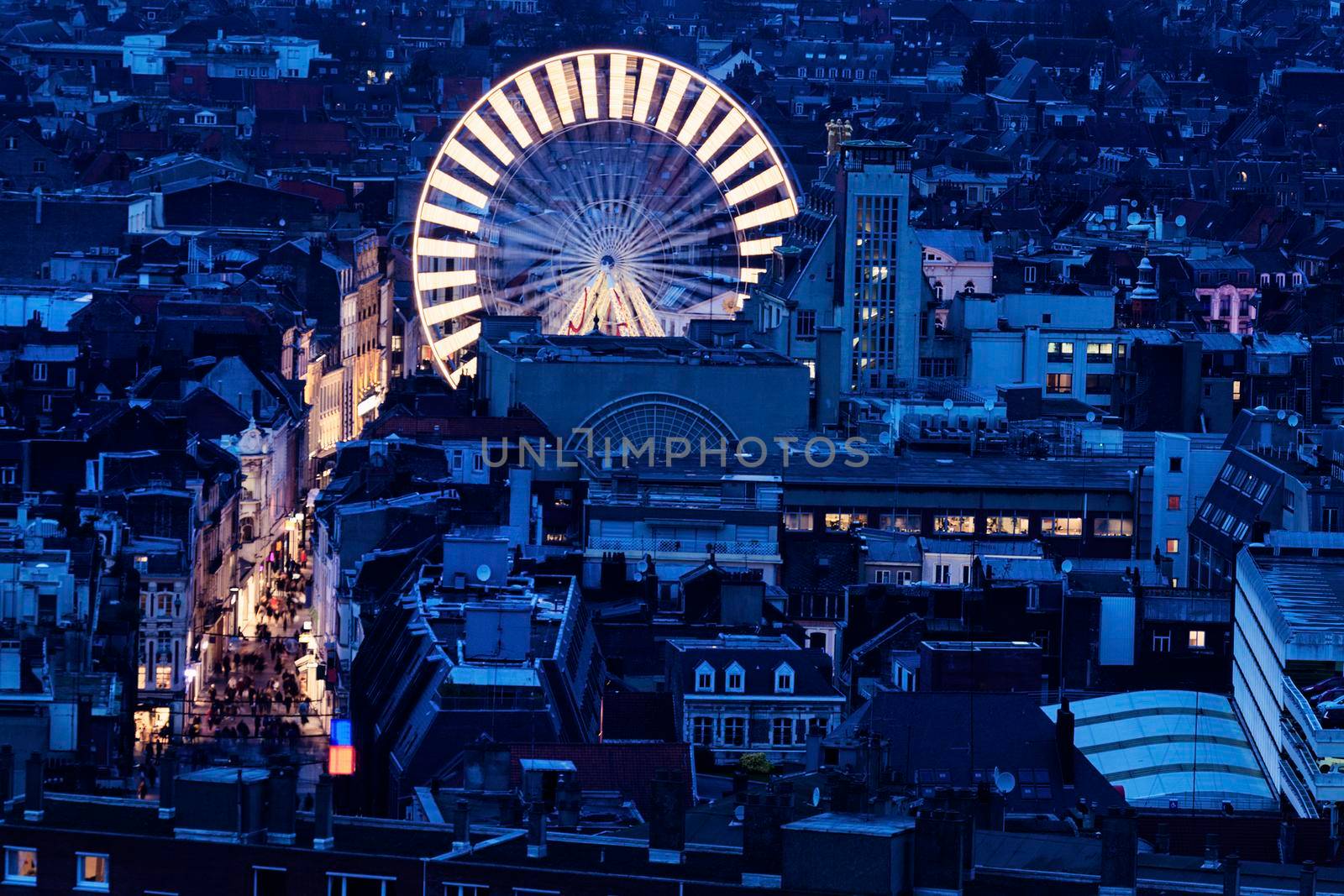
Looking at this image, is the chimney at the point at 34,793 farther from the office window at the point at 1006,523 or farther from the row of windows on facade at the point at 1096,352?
the row of windows on facade at the point at 1096,352

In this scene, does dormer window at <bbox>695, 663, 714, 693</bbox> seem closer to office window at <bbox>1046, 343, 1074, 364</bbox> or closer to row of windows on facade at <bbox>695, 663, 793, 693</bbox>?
row of windows on facade at <bbox>695, 663, 793, 693</bbox>

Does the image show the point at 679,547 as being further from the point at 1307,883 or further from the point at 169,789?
the point at 1307,883

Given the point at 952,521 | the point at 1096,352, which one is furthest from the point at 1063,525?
the point at 1096,352

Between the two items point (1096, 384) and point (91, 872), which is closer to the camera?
point (91, 872)

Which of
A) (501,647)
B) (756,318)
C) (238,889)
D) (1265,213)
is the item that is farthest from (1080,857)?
(1265,213)

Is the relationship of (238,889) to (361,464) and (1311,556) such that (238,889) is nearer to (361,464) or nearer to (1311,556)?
(1311,556)

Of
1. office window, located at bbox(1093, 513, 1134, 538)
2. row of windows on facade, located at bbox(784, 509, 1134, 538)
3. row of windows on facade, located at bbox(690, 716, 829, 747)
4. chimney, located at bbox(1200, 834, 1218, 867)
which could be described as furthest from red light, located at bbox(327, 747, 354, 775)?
office window, located at bbox(1093, 513, 1134, 538)
